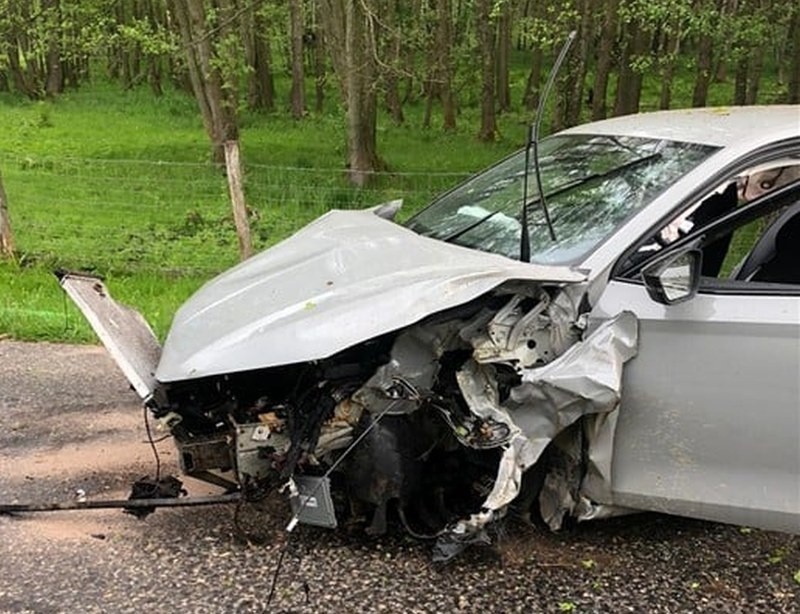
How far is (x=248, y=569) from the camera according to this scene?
11.0ft

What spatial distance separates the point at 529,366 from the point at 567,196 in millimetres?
913

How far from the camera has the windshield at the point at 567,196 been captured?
3.34 meters

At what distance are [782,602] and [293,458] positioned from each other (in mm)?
1911

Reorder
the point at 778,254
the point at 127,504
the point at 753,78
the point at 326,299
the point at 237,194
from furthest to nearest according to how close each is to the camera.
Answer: the point at 753,78
the point at 237,194
the point at 778,254
the point at 127,504
the point at 326,299

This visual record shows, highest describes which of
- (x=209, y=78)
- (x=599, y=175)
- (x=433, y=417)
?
(x=599, y=175)

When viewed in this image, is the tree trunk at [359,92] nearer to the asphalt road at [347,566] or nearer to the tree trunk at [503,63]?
the asphalt road at [347,566]

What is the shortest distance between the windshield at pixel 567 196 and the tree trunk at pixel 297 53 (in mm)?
17897

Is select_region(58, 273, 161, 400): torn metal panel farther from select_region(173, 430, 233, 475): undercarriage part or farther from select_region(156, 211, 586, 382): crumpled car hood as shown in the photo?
select_region(173, 430, 233, 475): undercarriage part

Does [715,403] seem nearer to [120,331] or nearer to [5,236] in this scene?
[120,331]

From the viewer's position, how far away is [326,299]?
126 inches

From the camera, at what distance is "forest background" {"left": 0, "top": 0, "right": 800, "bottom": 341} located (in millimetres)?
9156

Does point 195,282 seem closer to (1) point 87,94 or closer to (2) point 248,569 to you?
(2) point 248,569

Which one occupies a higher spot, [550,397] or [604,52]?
[604,52]

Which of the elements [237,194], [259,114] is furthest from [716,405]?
[259,114]
